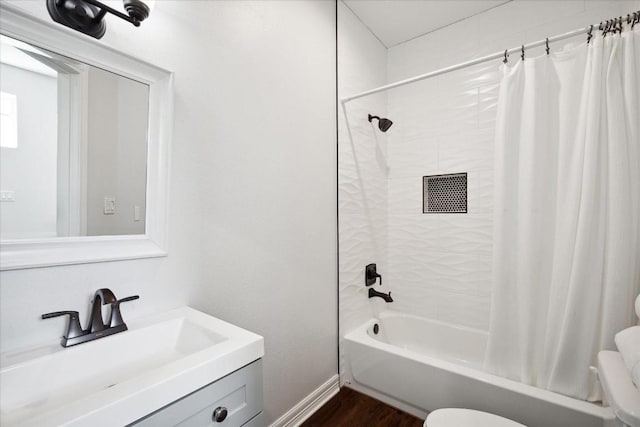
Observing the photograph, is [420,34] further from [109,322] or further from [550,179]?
[109,322]

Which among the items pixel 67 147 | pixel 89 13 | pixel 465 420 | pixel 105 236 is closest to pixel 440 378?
pixel 465 420

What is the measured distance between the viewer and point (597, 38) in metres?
1.30

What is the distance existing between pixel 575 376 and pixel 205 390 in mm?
1587

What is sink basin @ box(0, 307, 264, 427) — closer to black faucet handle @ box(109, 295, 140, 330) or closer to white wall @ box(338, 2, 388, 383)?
black faucet handle @ box(109, 295, 140, 330)

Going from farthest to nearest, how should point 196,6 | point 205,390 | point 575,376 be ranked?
1. point 575,376
2. point 196,6
3. point 205,390

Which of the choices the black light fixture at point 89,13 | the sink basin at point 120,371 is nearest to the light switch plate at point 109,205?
the sink basin at point 120,371

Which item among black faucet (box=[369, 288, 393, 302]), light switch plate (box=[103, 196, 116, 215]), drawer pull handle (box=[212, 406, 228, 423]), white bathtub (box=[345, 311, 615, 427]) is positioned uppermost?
light switch plate (box=[103, 196, 116, 215])

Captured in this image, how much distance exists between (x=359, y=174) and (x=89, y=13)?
172cm

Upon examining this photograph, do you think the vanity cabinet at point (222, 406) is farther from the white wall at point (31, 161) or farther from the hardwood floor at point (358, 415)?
the hardwood floor at point (358, 415)

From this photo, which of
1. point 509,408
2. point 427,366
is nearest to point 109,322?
point 427,366

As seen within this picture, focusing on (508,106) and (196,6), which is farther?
(508,106)

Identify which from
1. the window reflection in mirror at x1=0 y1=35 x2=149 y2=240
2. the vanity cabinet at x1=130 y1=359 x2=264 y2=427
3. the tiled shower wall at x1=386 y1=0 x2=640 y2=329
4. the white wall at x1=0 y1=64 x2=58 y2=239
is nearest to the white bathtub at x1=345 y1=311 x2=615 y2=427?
the tiled shower wall at x1=386 y1=0 x2=640 y2=329

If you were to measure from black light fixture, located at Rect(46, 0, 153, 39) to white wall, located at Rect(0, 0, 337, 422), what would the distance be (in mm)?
40

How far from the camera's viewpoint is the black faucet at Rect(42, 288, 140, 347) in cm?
86
